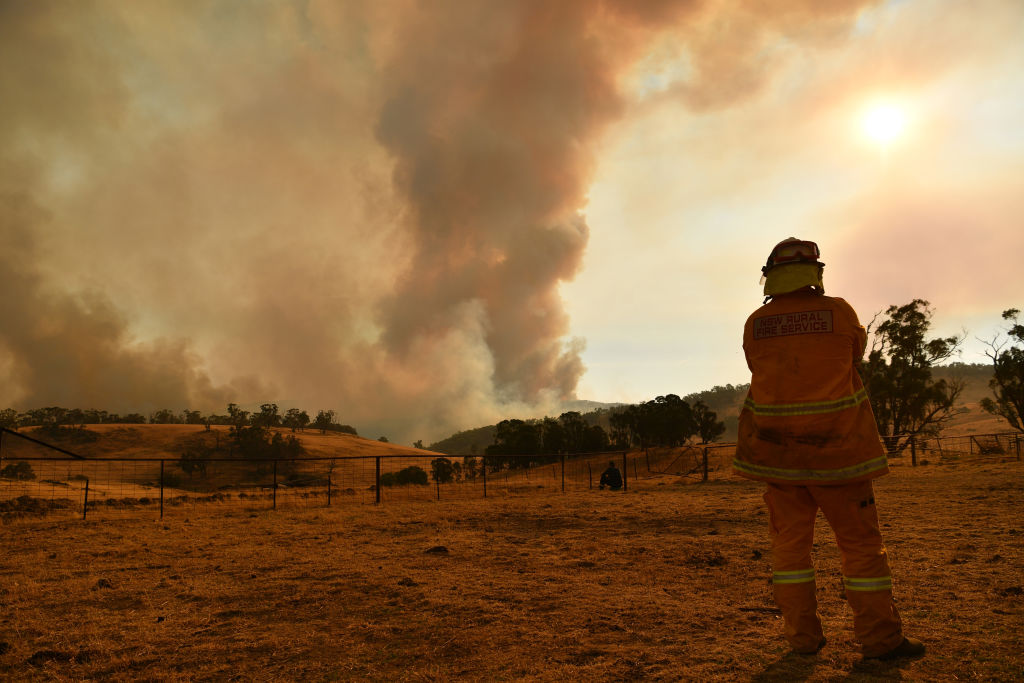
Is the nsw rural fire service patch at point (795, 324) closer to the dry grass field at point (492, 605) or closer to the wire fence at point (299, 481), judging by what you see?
the dry grass field at point (492, 605)

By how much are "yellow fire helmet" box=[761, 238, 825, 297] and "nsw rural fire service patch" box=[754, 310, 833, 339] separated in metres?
0.21

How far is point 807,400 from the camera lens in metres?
3.89

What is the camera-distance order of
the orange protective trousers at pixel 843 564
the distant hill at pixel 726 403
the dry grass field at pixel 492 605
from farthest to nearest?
the distant hill at pixel 726 403 < the dry grass field at pixel 492 605 < the orange protective trousers at pixel 843 564

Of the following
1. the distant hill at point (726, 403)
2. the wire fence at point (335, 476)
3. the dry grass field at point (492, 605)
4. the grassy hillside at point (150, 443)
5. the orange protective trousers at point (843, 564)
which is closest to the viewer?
the orange protective trousers at point (843, 564)

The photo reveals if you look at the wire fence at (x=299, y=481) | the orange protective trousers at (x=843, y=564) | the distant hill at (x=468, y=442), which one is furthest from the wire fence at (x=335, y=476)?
the distant hill at (x=468, y=442)

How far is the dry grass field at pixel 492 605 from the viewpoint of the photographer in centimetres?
364

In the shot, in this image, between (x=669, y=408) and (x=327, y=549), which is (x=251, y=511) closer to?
(x=327, y=549)

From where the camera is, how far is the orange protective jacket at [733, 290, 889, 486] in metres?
3.72

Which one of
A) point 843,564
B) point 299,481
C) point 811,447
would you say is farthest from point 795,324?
point 299,481

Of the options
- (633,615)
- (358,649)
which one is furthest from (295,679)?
(633,615)

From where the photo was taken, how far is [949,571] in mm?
5539

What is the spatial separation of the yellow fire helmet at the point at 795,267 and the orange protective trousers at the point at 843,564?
1.47m

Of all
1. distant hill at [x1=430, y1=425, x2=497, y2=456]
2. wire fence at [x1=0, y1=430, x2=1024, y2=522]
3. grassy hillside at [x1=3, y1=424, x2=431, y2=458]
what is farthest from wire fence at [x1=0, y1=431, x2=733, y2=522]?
distant hill at [x1=430, y1=425, x2=497, y2=456]

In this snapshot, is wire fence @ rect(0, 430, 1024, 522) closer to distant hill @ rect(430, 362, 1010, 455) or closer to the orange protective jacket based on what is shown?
the orange protective jacket
